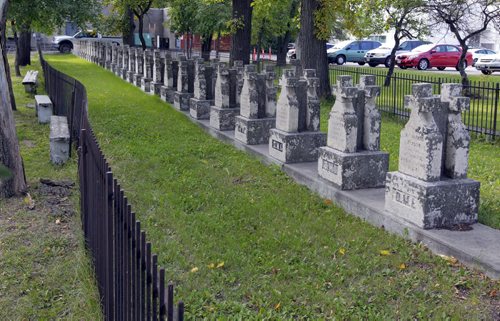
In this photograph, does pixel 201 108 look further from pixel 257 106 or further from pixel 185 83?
pixel 257 106

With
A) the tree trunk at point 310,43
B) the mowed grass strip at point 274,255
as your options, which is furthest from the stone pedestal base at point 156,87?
the mowed grass strip at point 274,255

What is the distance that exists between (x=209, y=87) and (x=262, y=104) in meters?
3.30

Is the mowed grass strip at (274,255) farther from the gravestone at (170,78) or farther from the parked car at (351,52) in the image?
the parked car at (351,52)

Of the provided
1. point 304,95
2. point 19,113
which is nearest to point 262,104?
point 304,95

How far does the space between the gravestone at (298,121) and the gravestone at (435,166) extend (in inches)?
105

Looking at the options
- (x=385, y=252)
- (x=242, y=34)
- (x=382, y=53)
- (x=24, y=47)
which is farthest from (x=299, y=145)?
(x=382, y=53)

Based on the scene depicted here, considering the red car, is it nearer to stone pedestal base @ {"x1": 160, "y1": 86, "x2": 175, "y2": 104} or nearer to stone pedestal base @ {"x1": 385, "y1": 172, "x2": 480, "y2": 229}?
stone pedestal base @ {"x1": 160, "y1": 86, "x2": 175, "y2": 104}

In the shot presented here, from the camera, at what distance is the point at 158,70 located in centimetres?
1812

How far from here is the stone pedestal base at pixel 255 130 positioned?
34.3 ft

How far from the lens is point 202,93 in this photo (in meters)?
13.5

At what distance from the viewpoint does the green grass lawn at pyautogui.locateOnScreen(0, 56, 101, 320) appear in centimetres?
479

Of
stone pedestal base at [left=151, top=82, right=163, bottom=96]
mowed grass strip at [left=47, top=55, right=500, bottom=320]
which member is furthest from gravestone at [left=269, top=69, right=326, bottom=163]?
stone pedestal base at [left=151, top=82, right=163, bottom=96]

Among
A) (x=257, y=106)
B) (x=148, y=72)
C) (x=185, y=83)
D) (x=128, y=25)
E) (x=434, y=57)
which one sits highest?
(x=128, y=25)

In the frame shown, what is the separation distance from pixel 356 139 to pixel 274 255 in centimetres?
232
